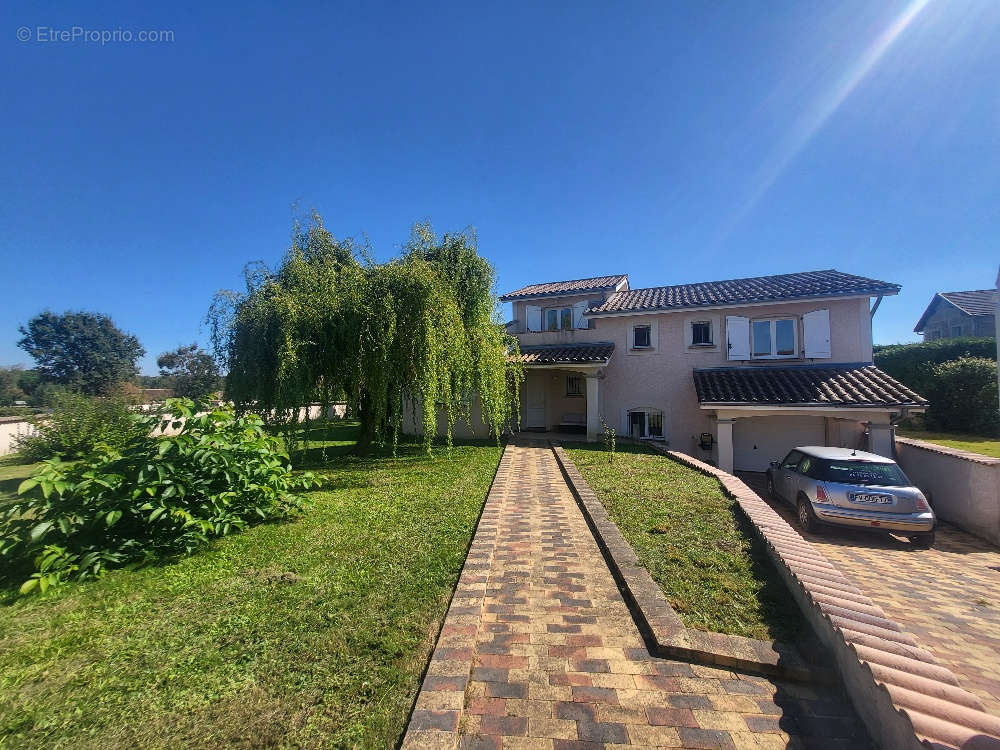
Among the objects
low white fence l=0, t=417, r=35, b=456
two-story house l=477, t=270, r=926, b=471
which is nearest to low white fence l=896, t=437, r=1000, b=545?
two-story house l=477, t=270, r=926, b=471

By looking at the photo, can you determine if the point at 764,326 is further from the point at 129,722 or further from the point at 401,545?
the point at 129,722

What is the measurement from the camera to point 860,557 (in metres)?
5.97

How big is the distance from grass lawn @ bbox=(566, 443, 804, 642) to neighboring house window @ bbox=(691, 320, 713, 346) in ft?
22.4

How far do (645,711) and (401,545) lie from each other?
3.27 m

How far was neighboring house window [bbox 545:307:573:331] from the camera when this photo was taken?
15773 millimetres

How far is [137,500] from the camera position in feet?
14.3

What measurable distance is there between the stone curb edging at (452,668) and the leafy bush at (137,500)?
3388 millimetres

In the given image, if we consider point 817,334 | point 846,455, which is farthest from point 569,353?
point 846,455

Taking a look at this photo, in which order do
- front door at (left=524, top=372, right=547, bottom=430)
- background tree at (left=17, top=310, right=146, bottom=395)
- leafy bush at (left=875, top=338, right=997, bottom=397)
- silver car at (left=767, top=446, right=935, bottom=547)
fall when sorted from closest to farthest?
silver car at (left=767, top=446, right=935, bottom=547), front door at (left=524, top=372, right=547, bottom=430), leafy bush at (left=875, top=338, right=997, bottom=397), background tree at (left=17, top=310, right=146, bottom=395)

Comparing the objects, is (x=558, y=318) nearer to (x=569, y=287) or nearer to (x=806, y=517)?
(x=569, y=287)

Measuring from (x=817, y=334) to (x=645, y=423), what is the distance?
6.11m

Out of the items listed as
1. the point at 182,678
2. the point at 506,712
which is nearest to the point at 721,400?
the point at 506,712

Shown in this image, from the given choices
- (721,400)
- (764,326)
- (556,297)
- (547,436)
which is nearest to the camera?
(721,400)

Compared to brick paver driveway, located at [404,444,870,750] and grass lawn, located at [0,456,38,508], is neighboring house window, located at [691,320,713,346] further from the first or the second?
grass lawn, located at [0,456,38,508]
